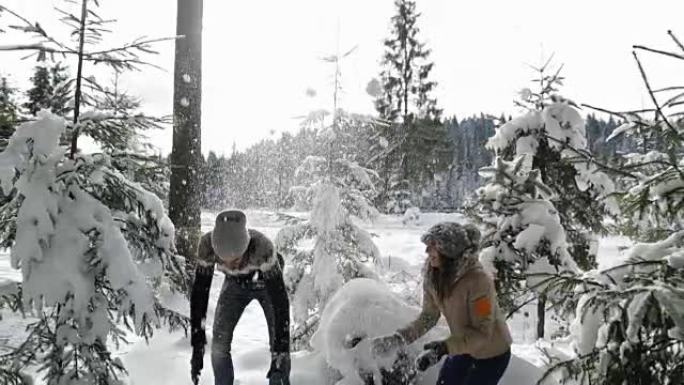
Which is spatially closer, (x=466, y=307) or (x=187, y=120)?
(x=466, y=307)

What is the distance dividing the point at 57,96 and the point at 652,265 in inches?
154

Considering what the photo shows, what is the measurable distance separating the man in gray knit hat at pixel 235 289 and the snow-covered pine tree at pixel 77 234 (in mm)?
530

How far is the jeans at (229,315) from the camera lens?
15.3 feet

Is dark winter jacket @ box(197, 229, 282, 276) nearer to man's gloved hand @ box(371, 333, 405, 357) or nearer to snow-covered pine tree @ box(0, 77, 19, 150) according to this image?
man's gloved hand @ box(371, 333, 405, 357)

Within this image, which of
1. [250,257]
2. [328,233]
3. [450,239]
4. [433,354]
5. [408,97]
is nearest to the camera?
[450,239]

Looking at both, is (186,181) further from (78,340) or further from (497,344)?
(497,344)

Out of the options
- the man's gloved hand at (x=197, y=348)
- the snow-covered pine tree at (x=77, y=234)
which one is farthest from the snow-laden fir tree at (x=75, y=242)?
the man's gloved hand at (x=197, y=348)

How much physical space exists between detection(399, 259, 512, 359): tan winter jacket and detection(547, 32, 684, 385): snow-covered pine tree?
647mm

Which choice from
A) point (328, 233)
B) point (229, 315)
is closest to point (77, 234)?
point (229, 315)

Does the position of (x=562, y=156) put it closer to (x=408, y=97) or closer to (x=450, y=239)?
(x=450, y=239)

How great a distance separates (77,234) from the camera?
3314mm

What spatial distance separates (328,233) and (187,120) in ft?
9.40

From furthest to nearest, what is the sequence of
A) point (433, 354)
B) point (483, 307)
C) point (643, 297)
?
point (433, 354)
point (483, 307)
point (643, 297)

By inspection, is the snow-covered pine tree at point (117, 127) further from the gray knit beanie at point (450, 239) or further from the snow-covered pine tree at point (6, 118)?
the gray knit beanie at point (450, 239)
